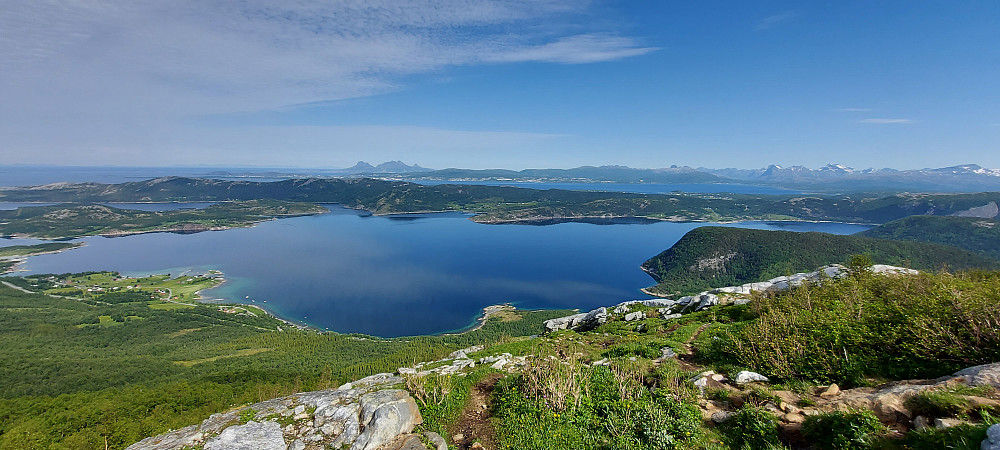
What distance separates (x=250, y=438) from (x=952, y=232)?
892 ft

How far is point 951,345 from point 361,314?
358 ft

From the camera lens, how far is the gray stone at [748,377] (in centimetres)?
1023

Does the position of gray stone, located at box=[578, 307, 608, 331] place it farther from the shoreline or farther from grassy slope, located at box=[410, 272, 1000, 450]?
the shoreline

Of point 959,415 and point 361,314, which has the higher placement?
point 959,415

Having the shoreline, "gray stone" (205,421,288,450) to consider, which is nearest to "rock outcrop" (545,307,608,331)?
"gray stone" (205,421,288,450)

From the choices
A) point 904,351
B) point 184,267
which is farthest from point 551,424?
point 184,267

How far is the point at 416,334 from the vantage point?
88875 mm

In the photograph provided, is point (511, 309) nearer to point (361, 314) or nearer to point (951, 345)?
point (361, 314)

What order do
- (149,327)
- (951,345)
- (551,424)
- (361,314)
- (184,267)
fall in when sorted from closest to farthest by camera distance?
(951,345)
(551,424)
(149,327)
(361,314)
(184,267)

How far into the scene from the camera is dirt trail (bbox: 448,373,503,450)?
9.18 meters

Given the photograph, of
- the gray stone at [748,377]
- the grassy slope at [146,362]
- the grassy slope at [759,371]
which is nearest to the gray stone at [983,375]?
the grassy slope at [759,371]

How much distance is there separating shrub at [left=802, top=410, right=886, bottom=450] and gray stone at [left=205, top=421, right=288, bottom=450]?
1201cm

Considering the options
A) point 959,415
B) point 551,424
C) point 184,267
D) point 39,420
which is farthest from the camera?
point 184,267

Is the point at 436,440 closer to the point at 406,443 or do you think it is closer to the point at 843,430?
the point at 406,443
